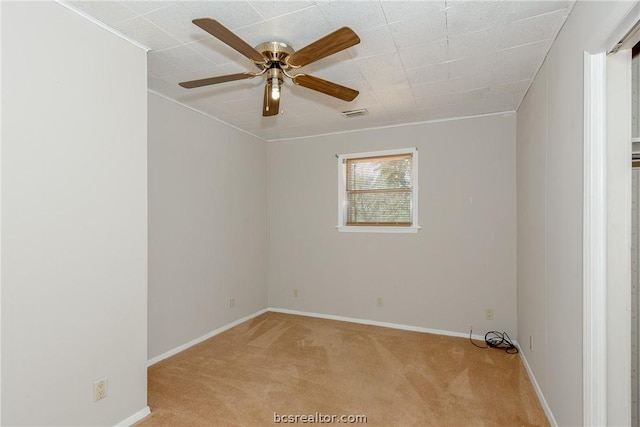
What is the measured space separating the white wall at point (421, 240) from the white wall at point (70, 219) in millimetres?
2587

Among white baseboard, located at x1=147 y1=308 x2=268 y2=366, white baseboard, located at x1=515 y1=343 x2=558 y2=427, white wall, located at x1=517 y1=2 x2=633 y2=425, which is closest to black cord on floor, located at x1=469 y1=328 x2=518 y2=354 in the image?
white baseboard, located at x1=515 y1=343 x2=558 y2=427

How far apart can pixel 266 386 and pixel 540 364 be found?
6.97 feet

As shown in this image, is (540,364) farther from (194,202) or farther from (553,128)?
(194,202)

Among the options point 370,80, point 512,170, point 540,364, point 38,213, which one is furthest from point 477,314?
point 38,213

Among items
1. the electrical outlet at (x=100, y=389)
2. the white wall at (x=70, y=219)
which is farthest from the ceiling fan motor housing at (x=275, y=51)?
the electrical outlet at (x=100, y=389)

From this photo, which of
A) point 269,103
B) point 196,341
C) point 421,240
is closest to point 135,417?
point 196,341

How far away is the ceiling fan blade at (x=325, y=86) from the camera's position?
81.3 inches

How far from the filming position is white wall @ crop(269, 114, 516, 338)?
3.65 m

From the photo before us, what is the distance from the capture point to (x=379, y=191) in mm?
4230

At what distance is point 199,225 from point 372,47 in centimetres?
253

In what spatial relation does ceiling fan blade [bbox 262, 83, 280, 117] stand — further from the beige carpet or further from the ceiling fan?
the beige carpet

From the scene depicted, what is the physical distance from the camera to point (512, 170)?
3584 mm

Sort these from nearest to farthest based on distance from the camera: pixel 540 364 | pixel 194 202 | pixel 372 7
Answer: pixel 372 7 → pixel 540 364 → pixel 194 202

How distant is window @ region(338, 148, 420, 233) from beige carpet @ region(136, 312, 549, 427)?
4.49ft
